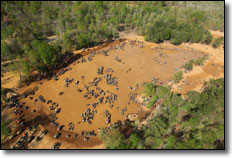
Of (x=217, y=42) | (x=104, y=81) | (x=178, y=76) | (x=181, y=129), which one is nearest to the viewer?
(x=181, y=129)

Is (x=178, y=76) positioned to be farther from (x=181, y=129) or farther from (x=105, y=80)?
(x=105, y=80)

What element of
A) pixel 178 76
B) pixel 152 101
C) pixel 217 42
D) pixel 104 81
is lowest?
pixel 152 101

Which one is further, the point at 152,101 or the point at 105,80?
the point at 105,80

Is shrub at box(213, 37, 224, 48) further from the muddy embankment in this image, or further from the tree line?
the tree line

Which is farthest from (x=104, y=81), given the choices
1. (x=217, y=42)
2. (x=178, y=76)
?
(x=217, y=42)

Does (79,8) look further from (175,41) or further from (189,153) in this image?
(189,153)

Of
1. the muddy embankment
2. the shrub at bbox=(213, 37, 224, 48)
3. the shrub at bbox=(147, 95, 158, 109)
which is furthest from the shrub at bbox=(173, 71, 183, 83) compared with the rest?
the shrub at bbox=(213, 37, 224, 48)

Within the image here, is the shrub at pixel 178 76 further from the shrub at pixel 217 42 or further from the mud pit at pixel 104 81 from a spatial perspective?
the shrub at pixel 217 42

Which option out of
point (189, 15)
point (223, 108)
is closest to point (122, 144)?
point (223, 108)
